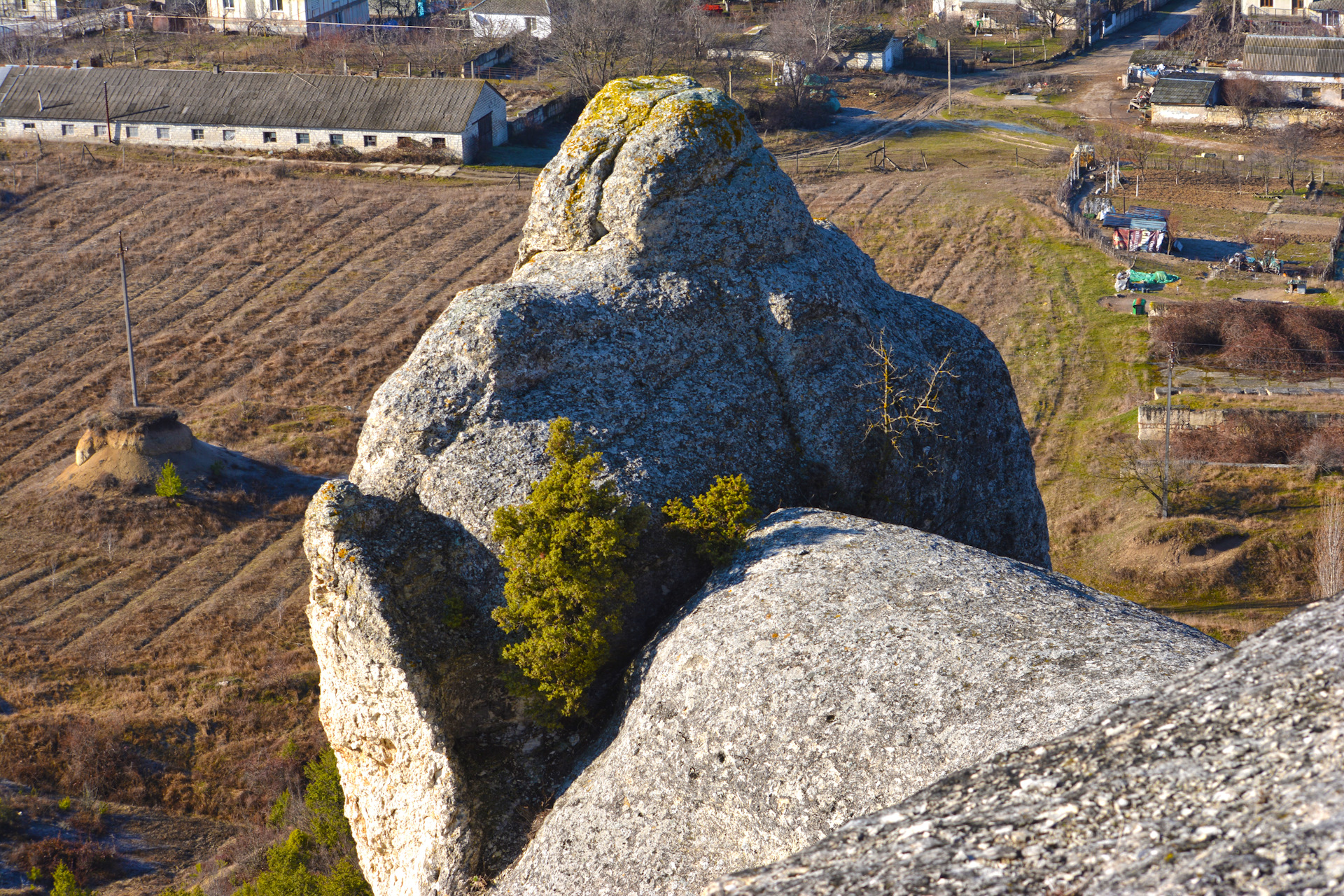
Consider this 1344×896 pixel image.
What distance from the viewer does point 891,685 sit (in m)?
15.6

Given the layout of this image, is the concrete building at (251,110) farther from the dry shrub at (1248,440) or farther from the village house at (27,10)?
the dry shrub at (1248,440)

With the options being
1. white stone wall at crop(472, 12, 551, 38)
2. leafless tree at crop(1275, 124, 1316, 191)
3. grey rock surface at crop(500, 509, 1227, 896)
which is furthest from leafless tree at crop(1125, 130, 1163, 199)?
grey rock surface at crop(500, 509, 1227, 896)

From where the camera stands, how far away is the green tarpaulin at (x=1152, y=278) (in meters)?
70.2

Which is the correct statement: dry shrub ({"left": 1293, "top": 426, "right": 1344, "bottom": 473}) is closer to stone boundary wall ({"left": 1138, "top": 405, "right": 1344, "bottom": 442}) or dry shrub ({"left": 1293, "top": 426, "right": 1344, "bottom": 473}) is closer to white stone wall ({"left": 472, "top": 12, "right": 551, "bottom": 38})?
stone boundary wall ({"left": 1138, "top": 405, "right": 1344, "bottom": 442})

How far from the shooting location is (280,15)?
12425 centimetres

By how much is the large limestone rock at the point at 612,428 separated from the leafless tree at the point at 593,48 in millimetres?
80708

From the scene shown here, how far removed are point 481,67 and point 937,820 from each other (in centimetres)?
11096

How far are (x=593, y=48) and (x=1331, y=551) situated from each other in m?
74.1

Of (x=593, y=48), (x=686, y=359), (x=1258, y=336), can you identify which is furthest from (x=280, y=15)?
(x=686, y=359)

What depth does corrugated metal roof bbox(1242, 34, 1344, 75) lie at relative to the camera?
10606cm

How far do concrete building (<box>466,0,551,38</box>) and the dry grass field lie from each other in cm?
3854

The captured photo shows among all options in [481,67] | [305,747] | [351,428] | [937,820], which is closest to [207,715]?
[305,747]

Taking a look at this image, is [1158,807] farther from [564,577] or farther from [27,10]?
[27,10]

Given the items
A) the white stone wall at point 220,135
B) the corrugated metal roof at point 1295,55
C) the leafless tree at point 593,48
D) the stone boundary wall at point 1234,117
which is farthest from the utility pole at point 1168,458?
the corrugated metal roof at point 1295,55
